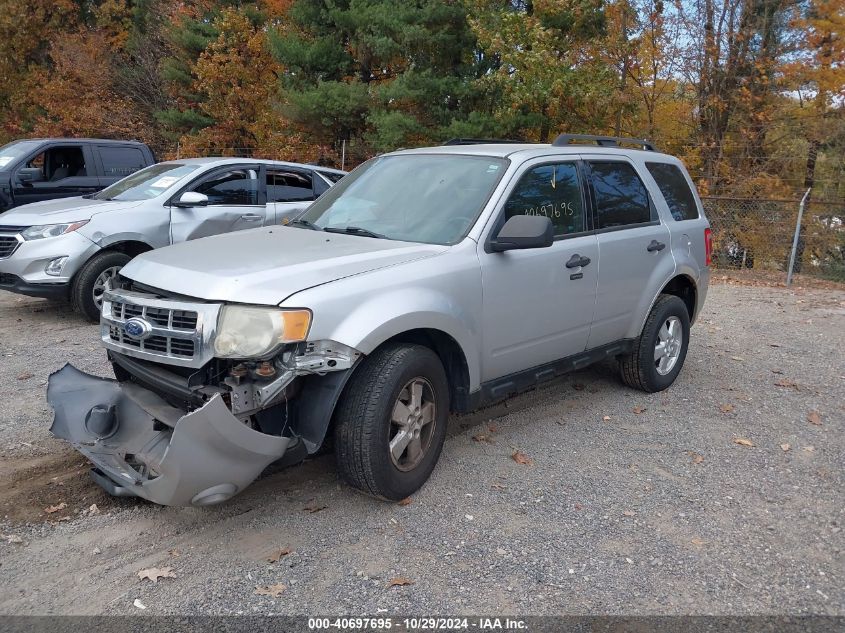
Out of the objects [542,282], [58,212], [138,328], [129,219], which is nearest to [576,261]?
[542,282]

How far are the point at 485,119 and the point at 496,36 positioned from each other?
1.75 meters

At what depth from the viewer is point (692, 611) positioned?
9.89 feet

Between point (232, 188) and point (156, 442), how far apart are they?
5.48m

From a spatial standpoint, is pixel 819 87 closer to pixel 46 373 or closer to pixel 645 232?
pixel 645 232

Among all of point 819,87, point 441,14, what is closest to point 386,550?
point 441,14

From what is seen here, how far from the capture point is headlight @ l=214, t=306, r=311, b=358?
3.20 metres

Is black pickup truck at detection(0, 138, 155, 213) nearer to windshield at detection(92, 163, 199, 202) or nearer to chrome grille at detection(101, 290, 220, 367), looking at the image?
windshield at detection(92, 163, 199, 202)

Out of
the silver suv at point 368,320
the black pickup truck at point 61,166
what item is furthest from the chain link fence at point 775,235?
the black pickup truck at point 61,166

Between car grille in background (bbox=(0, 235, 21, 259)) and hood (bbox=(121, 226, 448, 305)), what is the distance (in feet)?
13.1

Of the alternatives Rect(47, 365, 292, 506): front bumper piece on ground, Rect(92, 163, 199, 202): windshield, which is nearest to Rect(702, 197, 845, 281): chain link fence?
Rect(92, 163, 199, 202): windshield

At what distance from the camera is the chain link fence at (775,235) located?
12758mm

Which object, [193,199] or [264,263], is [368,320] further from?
[193,199]

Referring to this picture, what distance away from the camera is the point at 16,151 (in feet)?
33.8

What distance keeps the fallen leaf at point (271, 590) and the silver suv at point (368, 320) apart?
0.44m
